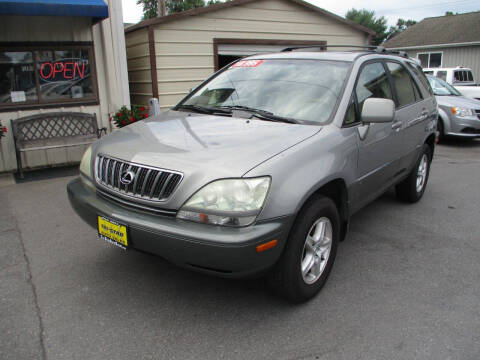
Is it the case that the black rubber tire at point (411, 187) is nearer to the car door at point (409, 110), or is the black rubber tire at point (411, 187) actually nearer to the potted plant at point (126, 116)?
the car door at point (409, 110)

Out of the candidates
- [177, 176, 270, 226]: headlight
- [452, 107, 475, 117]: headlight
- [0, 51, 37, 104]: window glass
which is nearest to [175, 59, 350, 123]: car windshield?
[177, 176, 270, 226]: headlight

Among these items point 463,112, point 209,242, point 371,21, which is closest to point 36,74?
point 209,242

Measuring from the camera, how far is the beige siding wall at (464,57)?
22.6 meters

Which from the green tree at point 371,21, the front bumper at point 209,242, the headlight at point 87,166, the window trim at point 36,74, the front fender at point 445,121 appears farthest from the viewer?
the green tree at point 371,21

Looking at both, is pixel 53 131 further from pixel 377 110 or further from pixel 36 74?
pixel 377 110

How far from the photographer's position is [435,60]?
974 inches

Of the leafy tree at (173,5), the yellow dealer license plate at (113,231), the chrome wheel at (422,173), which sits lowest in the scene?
the chrome wheel at (422,173)

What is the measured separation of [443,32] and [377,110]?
25.9m

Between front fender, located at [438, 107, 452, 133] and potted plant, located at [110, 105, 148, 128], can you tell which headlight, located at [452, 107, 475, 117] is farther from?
potted plant, located at [110, 105, 148, 128]

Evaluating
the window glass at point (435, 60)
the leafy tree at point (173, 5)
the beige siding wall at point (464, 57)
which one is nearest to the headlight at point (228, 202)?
the beige siding wall at point (464, 57)

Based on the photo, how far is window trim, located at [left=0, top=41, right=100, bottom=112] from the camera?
22.1 ft

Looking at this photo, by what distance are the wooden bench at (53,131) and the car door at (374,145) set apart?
499 cm

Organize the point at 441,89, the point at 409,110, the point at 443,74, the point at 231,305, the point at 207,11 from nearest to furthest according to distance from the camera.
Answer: the point at 231,305 < the point at 409,110 < the point at 207,11 < the point at 441,89 < the point at 443,74

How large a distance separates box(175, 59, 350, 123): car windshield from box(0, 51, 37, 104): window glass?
163 inches
